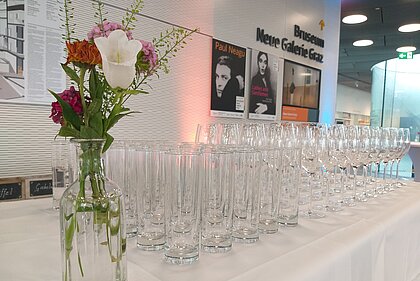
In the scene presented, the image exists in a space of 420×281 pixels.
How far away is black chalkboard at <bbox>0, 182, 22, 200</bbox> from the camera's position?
5.79ft

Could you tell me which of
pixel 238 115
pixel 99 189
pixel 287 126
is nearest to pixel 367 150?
pixel 287 126

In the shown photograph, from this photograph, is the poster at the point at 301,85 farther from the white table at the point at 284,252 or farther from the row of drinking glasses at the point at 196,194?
the row of drinking glasses at the point at 196,194

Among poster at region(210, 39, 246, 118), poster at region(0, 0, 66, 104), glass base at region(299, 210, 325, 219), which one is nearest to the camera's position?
glass base at region(299, 210, 325, 219)

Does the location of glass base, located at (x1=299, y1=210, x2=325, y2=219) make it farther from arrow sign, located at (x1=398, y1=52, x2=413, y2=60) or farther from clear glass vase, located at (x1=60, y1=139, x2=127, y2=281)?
arrow sign, located at (x1=398, y1=52, x2=413, y2=60)

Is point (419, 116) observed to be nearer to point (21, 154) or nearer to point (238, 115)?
point (238, 115)

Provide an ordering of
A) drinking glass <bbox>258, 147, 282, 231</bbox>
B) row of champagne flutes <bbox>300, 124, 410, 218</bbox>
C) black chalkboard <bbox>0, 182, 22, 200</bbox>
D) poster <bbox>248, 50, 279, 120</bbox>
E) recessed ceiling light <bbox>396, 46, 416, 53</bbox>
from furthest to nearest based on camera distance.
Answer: recessed ceiling light <bbox>396, 46, 416, 53</bbox>
poster <bbox>248, 50, 279, 120</bbox>
black chalkboard <bbox>0, 182, 22, 200</bbox>
row of champagne flutes <bbox>300, 124, 410, 218</bbox>
drinking glass <bbox>258, 147, 282, 231</bbox>

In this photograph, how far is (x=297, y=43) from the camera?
4246 mm

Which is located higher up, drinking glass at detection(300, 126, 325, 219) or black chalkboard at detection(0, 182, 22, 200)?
drinking glass at detection(300, 126, 325, 219)

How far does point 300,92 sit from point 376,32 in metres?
2.88

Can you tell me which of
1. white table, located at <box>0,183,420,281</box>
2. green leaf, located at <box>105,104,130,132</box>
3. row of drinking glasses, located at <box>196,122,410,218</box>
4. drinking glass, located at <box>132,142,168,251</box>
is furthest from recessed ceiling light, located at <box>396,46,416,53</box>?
green leaf, located at <box>105,104,130,132</box>

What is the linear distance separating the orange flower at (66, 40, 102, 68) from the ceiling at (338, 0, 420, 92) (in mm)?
5204

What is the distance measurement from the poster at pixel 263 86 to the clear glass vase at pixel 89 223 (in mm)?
3095

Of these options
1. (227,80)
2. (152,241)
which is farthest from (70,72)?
(227,80)

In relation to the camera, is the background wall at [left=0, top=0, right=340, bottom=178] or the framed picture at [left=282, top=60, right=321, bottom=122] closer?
the background wall at [left=0, top=0, right=340, bottom=178]
